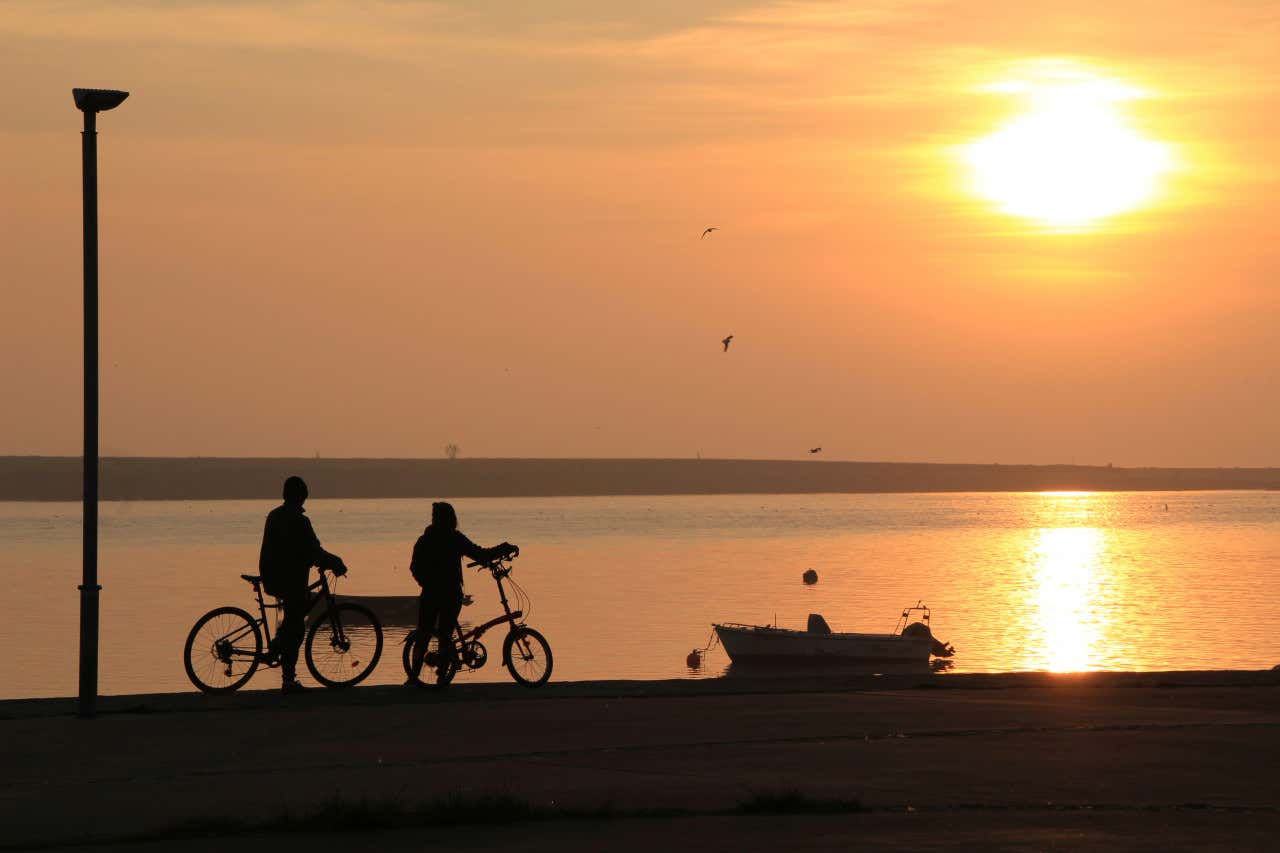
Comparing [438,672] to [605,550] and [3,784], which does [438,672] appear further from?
[605,550]

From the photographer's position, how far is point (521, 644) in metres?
20.1

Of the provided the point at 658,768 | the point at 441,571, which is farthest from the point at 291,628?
the point at 658,768

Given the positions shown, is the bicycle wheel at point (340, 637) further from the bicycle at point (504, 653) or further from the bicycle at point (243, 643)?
the bicycle at point (504, 653)

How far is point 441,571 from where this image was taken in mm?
19250

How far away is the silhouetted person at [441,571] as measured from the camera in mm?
19188

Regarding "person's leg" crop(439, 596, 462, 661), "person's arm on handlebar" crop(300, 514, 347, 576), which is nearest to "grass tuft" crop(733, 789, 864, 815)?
"person's arm on handlebar" crop(300, 514, 347, 576)

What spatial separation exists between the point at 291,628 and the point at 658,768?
6860mm

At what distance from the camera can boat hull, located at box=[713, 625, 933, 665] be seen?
5938 cm

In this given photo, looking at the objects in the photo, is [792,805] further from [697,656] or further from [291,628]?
[697,656]

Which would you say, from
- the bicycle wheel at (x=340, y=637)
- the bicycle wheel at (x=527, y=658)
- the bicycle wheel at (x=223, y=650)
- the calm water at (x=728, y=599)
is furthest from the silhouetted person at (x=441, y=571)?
the calm water at (x=728, y=599)

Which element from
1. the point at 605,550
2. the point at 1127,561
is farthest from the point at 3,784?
the point at 605,550

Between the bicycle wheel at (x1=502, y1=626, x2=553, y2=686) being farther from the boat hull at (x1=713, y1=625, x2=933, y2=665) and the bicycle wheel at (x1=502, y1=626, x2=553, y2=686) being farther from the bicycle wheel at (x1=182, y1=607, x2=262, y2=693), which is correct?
the boat hull at (x1=713, y1=625, x2=933, y2=665)

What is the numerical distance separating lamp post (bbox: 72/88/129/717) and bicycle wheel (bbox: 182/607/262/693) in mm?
2202

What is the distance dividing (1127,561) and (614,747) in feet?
474
